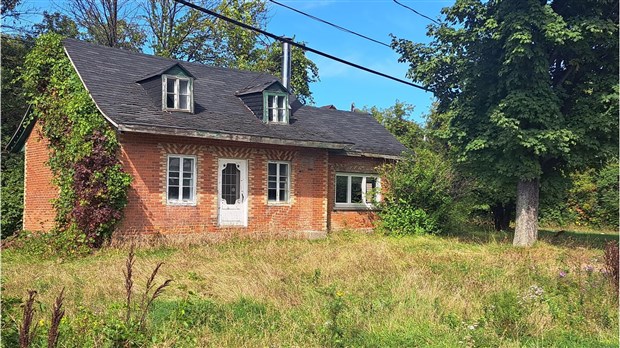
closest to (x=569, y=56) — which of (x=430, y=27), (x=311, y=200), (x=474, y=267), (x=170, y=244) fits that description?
(x=430, y=27)

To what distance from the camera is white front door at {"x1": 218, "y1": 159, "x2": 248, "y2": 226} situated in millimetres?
17016

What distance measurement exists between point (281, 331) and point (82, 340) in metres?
2.10

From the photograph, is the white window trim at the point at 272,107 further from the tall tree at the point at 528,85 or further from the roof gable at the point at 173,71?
the tall tree at the point at 528,85

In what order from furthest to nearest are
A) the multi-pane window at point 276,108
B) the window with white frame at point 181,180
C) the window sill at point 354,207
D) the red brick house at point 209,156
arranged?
1. the window sill at point 354,207
2. the multi-pane window at point 276,108
3. the window with white frame at point 181,180
4. the red brick house at point 209,156

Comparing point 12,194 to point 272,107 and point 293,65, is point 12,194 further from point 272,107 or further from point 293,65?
point 293,65

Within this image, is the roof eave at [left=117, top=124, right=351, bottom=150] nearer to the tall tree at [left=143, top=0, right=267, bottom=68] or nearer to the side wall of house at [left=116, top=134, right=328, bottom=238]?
the side wall of house at [left=116, top=134, right=328, bottom=238]

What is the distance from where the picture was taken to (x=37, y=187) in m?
18.0

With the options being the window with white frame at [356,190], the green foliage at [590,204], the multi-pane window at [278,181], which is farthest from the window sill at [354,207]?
the green foliage at [590,204]

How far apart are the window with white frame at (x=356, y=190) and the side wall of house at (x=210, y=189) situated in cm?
160

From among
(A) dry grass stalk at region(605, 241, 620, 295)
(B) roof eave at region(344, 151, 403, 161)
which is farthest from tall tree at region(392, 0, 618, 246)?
(A) dry grass stalk at region(605, 241, 620, 295)

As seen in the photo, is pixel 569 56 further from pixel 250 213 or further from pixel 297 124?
pixel 250 213

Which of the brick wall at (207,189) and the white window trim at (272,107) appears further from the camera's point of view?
the white window trim at (272,107)

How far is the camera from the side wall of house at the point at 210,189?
15219mm

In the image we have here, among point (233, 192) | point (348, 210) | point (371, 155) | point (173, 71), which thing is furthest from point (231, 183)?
point (371, 155)
